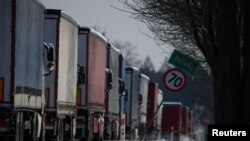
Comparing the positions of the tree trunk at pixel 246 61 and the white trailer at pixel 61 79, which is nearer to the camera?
the tree trunk at pixel 246 61

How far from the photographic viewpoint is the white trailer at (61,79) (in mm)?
29234

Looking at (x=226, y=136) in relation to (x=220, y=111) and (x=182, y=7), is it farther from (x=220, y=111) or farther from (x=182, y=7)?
(x=182, y=7)

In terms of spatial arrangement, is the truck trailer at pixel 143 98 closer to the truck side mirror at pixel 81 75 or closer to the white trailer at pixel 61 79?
the truck side mirror at pixel 81 75

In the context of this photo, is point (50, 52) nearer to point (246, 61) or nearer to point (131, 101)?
point (246, 61)

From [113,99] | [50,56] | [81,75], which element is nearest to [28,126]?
[50,56]

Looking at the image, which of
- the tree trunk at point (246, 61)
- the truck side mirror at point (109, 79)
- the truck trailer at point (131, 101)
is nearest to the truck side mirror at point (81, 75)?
the truck side mirror at point (109, 79)

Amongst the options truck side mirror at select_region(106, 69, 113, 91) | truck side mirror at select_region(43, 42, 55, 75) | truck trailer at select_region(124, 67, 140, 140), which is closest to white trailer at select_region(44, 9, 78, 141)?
truck side mirror at select_region(43, 42, 55, 75)

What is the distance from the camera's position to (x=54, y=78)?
2959 centimetres

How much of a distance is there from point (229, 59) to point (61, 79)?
13.0 meters

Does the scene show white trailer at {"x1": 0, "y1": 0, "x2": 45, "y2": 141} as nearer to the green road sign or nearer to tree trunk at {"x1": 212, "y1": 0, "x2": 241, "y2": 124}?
the green road sign

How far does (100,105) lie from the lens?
39.1 metres

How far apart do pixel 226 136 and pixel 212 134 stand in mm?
235

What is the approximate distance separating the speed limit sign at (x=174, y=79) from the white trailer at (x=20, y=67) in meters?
3.20

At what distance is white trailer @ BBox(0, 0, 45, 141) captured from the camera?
2181 cm
